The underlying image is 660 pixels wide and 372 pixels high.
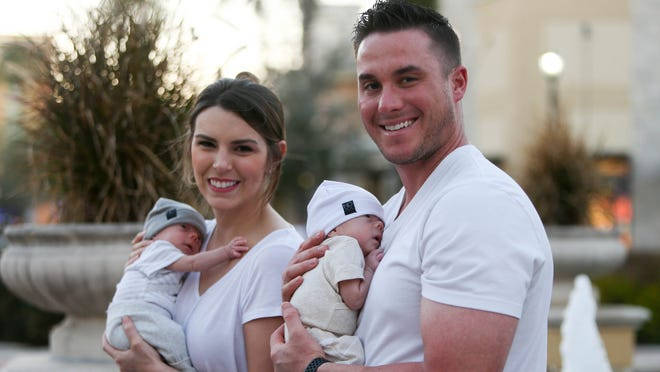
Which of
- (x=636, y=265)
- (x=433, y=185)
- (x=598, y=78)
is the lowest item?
(x=636, y=265)

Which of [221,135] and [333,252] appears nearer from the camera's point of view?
[333,252]

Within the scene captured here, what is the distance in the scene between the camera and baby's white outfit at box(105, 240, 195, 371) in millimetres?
3311

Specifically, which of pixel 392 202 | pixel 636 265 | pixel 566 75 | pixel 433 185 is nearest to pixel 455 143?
pixel 433 185

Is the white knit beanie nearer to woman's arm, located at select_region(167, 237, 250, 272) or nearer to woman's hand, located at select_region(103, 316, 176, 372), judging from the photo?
woman's arm, located at select_region(167, 237, 250, 272)

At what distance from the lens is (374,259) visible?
2.74 m

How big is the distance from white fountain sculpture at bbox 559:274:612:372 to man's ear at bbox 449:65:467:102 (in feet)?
19.6

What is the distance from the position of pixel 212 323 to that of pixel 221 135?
0.66 meters

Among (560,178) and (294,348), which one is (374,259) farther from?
(560,178)

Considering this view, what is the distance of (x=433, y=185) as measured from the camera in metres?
2.66

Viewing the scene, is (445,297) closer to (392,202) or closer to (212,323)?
(392,202)

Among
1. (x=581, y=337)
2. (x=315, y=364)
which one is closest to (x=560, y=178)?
(x=581, y=337)

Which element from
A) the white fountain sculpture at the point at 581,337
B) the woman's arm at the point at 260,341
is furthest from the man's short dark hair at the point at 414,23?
the white fountain sculpture at the point at 581,337

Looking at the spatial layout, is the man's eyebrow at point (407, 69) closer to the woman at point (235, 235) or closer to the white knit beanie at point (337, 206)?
the white knit beanie at point (337, 206)

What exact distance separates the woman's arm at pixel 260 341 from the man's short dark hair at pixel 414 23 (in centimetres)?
102
